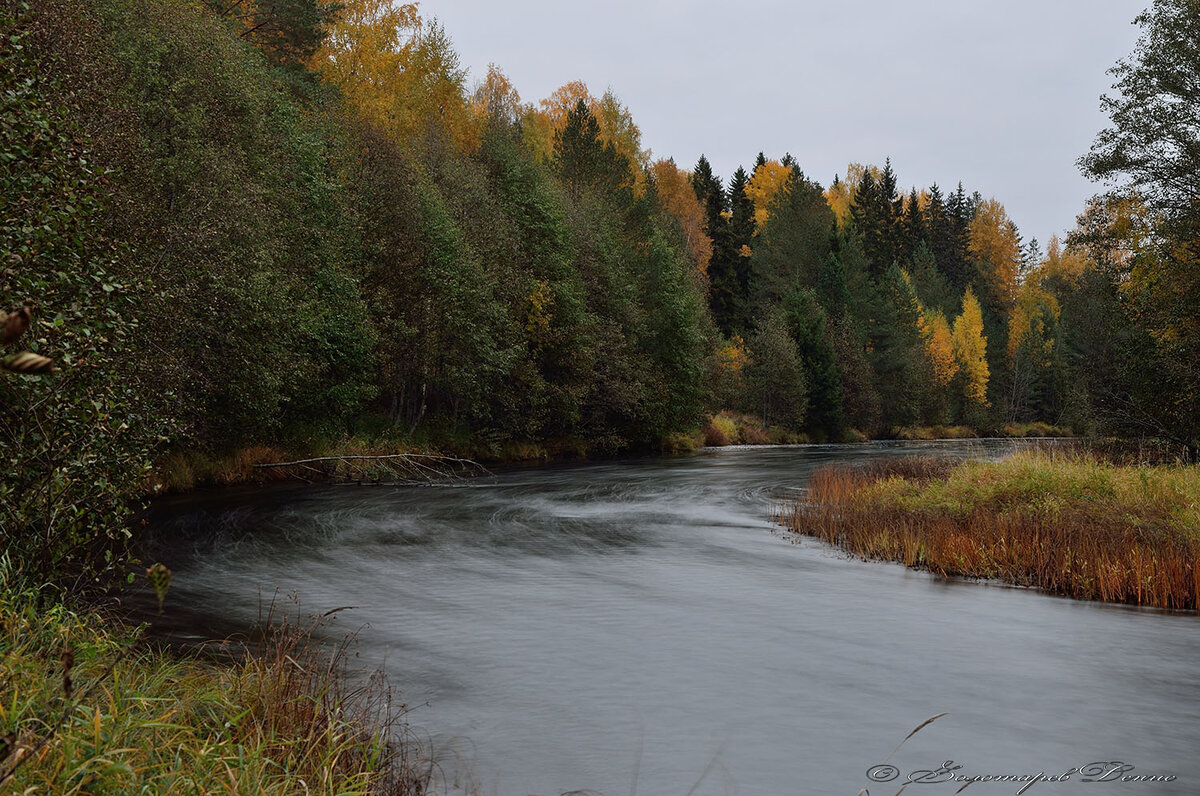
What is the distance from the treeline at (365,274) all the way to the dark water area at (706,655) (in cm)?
409

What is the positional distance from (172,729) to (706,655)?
290 inches

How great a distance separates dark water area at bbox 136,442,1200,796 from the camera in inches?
333

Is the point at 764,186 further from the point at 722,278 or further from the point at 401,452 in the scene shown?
the point at 401,452

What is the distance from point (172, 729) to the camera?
6.25 meters

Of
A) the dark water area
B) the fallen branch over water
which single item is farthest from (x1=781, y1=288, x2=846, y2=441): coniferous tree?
the dark water area

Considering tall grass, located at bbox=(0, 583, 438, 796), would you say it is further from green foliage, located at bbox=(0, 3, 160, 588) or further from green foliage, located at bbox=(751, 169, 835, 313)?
green foliage, located at bbox=(751, 169, 835, 313)

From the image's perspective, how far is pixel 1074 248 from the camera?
38750 mm

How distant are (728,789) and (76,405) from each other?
287 inches

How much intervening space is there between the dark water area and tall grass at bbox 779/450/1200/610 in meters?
0.73

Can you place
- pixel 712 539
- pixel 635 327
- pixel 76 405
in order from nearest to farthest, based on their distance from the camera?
1. pixel 76 405
2. pixel 712 539
3. pixel 635 327

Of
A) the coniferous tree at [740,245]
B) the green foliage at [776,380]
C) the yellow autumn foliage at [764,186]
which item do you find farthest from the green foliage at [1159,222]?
the yellow autumn foliage at [764,186]

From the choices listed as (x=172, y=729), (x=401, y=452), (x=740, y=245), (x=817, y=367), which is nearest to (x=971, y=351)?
(x=740, y=245)

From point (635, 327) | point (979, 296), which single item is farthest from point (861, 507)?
point (979, 296)

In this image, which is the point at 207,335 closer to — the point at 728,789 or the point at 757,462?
the point at 728,789
